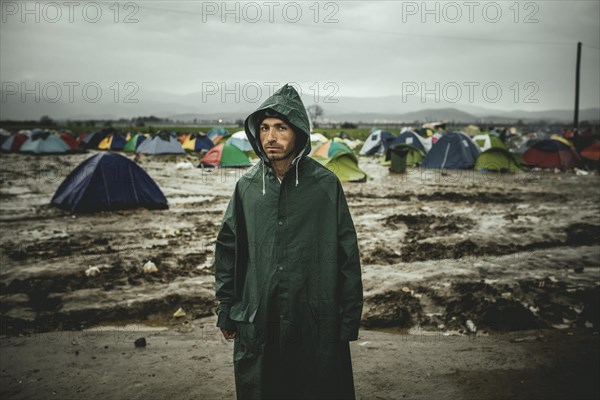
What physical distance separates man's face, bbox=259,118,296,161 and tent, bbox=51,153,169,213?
879cm

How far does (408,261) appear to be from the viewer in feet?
20.4

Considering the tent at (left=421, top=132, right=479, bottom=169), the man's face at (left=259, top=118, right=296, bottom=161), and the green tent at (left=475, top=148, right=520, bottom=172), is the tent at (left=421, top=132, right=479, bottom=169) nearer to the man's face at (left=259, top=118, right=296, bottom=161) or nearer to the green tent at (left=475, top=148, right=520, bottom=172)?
the green tent at (left=475, top=148, right=520, bottom=172)

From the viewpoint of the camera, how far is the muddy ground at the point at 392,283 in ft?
11.3

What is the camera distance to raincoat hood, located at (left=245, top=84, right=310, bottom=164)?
2.03 metres

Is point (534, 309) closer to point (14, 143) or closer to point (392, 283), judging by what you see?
point (392, 283)

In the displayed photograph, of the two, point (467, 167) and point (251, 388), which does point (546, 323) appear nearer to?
point (251, 388)

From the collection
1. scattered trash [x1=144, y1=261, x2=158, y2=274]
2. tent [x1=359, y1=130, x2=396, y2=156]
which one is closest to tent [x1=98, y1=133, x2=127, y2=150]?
tent [x1=359, y1=130, x2=396, y2=156]

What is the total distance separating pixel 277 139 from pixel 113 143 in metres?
31.1

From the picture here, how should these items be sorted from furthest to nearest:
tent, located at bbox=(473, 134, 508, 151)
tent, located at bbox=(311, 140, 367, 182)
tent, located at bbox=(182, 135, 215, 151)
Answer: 1. tent, located at bbox=(182, 135, 215, 151)
2. tent, located at bbox=(473, 134, 508, 151)
3. tent, located at bbox=(311, 140, 367, 182)

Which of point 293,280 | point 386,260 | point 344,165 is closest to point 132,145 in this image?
point 344,165

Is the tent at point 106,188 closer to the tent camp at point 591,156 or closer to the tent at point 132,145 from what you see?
the tent at point 132,145

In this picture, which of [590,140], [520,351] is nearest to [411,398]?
[520,351]

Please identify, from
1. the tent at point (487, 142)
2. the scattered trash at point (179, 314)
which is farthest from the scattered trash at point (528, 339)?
the tent at point (487, 142)

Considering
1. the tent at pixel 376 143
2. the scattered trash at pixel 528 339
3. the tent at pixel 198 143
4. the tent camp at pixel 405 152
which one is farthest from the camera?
the tent at pixel 198 143
